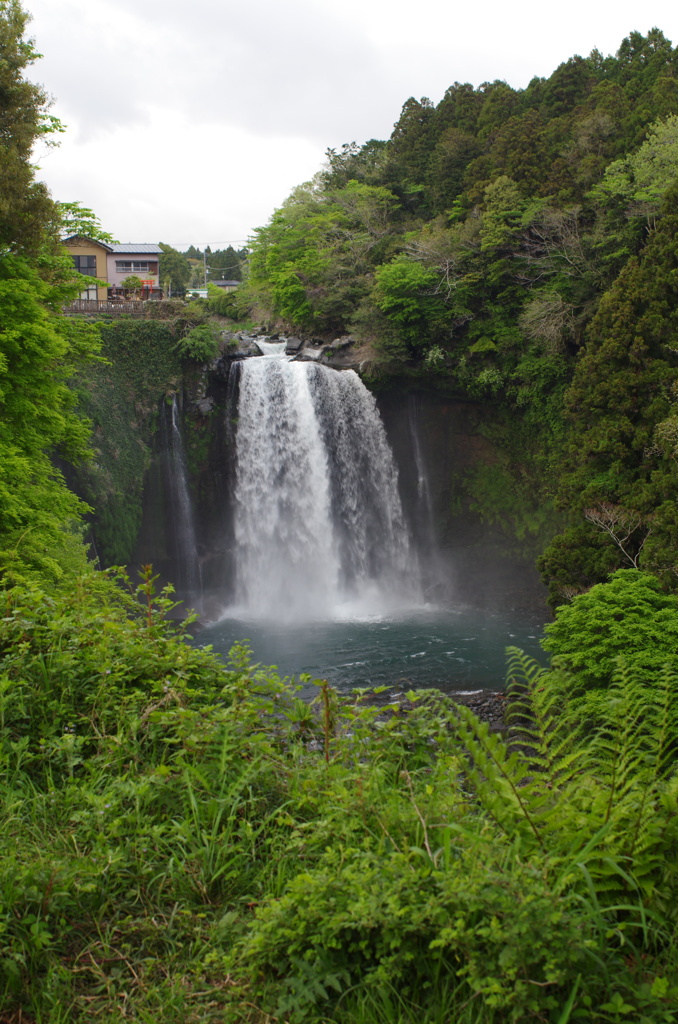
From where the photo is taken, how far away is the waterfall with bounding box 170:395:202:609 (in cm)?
2042

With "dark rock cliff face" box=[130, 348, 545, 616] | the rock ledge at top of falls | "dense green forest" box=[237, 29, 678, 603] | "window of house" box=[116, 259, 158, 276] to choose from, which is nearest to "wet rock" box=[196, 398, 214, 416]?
"dark rock cliff face" box=[130, 348, 545, 616]

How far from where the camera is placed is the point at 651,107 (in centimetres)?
2081

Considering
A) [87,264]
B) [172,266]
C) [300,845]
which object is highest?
[172,266]

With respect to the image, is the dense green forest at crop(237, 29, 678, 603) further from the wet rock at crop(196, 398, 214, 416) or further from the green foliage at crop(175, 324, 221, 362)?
the wet rock at crop(196, 398, 214, 416)

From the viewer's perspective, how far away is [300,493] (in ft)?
66.7

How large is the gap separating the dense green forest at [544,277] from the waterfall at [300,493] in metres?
2.22

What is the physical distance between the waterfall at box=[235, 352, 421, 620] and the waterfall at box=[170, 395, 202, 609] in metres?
1.32

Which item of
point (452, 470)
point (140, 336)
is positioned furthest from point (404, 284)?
point (140, 336)

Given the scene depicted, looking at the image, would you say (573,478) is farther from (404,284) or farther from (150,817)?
(150,817)

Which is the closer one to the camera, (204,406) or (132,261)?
(204,406)

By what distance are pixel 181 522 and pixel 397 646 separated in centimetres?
779

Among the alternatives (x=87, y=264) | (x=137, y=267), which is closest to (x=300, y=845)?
(x=87, y=264)

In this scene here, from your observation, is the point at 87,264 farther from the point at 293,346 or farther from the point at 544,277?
the point at 544,277

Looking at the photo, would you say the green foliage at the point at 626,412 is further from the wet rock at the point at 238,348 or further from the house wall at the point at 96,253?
the house wall at the point at 96,253
